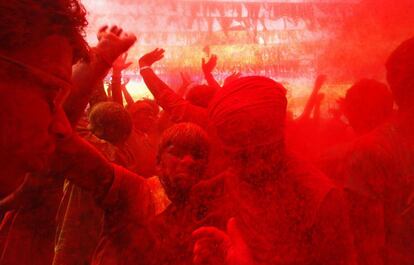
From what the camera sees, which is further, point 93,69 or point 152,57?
point 152,57

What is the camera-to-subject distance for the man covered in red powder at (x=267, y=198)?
87 cm

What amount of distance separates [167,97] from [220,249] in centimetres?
55

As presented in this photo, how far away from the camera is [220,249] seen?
0.86m

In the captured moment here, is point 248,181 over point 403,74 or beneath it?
beneath

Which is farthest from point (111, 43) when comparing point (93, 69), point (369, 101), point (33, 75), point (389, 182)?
point (389, 182)

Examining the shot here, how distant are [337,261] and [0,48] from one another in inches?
30.5

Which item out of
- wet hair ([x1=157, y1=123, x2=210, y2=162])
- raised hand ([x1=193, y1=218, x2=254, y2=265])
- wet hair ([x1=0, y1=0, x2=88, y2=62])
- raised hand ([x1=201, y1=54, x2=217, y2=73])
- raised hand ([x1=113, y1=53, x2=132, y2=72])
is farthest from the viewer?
raised hand ([x1=113, y1=53, x2=132, y2=72])

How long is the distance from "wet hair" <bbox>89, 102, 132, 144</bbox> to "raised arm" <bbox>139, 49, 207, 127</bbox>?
16 cm

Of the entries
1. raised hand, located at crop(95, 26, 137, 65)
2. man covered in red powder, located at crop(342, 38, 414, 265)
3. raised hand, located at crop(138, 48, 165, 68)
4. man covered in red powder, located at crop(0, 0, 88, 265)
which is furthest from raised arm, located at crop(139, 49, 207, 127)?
man covered in red powder, located at crop(342, 38, 414, 265)

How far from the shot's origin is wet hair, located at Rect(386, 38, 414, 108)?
948 millimetres

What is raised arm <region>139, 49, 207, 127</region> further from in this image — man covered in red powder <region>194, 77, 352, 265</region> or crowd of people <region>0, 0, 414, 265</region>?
man covered in red powder <region>194, 77, 352, 265</region>

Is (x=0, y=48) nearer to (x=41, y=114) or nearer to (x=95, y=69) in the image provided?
(x=41, y=114)

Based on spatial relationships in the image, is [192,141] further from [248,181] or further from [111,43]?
[111,43]

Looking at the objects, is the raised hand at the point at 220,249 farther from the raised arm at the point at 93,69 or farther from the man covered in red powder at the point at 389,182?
the raised arm at the point at 93,69
